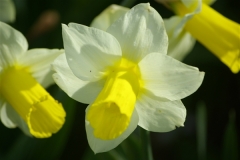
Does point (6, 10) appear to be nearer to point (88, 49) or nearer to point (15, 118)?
point (15, 118)

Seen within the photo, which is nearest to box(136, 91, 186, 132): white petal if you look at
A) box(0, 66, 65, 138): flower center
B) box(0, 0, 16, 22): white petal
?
box(0, 66, 65, 138): flower center

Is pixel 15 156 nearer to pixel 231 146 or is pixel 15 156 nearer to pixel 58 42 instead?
pixel 58 42

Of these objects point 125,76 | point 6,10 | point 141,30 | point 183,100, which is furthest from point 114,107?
point 183,100

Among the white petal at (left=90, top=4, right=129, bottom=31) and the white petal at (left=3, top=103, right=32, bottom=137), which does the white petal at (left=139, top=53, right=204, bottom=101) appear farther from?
the white petal at (left=3, top=103, right=32, bottom=137)

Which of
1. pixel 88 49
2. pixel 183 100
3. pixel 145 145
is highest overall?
pixel 88 49

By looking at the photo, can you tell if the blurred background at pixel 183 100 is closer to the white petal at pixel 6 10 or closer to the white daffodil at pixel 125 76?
the white petal at pixel 6 10
